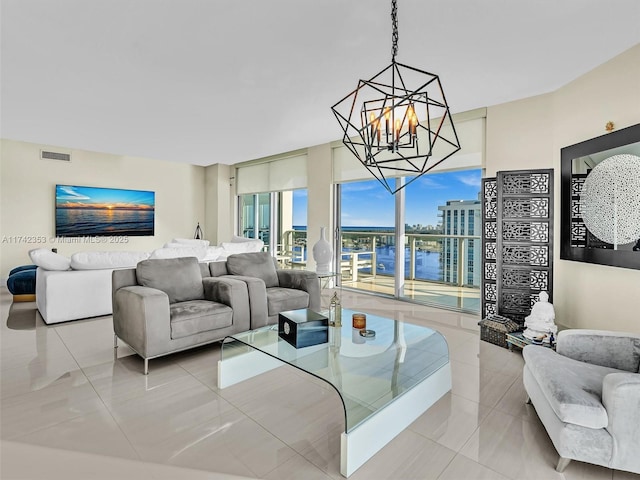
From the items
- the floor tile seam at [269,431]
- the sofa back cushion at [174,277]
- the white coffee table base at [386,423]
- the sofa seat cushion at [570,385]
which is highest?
the sofa back cushion at [174,277]

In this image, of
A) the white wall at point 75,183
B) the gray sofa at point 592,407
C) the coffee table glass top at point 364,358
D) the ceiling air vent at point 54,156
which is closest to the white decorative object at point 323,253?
the coffee table glass top at point 364,358

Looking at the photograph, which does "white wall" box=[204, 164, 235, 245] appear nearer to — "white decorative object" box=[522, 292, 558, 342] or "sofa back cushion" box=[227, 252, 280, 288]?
"sofa back cushion" box=[227, 252, 280, 288]

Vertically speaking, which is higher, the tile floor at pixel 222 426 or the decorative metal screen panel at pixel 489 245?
the decorative metal screen panel at pixel 489 245

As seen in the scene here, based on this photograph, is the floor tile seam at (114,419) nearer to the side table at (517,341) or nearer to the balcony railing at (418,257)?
the side table at (517,341)

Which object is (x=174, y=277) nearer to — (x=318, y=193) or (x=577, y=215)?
(x=318, y=193)

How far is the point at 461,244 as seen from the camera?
15.7ft

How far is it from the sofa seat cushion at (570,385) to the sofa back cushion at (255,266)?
2611 mm

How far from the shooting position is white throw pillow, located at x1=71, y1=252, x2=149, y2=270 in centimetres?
391

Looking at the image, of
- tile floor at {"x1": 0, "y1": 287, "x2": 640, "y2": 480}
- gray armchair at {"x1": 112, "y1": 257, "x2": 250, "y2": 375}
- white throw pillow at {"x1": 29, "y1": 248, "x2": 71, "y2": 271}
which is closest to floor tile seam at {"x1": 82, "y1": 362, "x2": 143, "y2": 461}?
tile floor at {"x1": 0, "y1": 287, "x2": 640, "y2": 480}

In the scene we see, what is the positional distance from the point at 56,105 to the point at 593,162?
562 cm

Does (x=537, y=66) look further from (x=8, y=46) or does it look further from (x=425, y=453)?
(x=8, y=46)

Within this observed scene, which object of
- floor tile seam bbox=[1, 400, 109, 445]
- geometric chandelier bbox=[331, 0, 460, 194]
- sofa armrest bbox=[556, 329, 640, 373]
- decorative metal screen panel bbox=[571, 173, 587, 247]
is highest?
geometric chandelier bbox=[331, 0, 460, 194]

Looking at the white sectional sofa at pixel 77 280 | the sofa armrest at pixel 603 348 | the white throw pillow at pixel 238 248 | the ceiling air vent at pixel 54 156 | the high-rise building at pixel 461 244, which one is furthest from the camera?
the ceiling air vent at pixel 54 156

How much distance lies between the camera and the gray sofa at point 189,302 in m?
2.66
